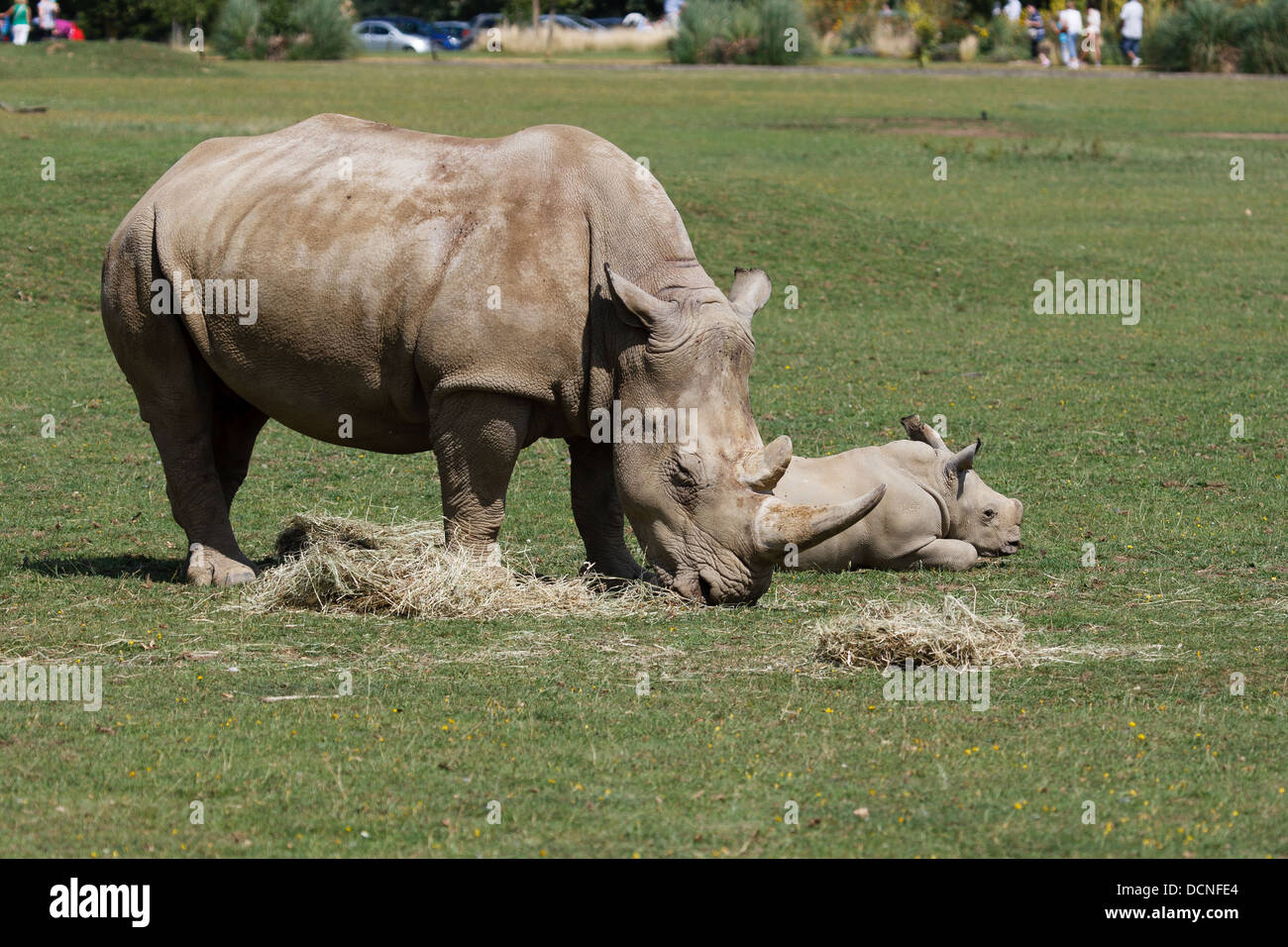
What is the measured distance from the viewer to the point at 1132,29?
55000mm

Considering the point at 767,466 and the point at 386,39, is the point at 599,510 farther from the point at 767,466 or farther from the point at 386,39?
the point at 386,39

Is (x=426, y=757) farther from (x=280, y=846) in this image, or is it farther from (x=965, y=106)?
(x=965, y=106)

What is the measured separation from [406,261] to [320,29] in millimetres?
46516

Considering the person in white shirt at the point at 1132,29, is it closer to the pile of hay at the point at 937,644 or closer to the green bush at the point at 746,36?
the green bush at the point at 746,36

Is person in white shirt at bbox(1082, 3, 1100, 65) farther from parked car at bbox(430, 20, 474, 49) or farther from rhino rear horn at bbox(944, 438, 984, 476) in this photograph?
rhino rear horn at bbox(944, 438, 984, 476)

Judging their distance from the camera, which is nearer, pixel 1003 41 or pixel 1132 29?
pixel 1132 29

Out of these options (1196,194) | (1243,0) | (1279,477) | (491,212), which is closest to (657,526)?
(491,212)

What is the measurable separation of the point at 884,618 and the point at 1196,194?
22924mm

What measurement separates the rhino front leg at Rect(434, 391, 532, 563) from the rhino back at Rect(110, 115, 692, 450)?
0.10 m

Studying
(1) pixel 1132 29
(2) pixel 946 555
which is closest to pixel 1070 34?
(1) pixel 1132 29

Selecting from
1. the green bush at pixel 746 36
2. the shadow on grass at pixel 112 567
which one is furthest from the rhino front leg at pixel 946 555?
the green bush at pixel 746 36

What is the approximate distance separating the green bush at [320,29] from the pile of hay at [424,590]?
46388mm

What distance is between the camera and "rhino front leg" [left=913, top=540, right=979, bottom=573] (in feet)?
36.1

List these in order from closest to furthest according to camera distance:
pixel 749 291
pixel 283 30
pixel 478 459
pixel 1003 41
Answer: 1. pixel 478 459
2. pixel 749 291
3. pixel 283 30
4. pixel 1003 41
